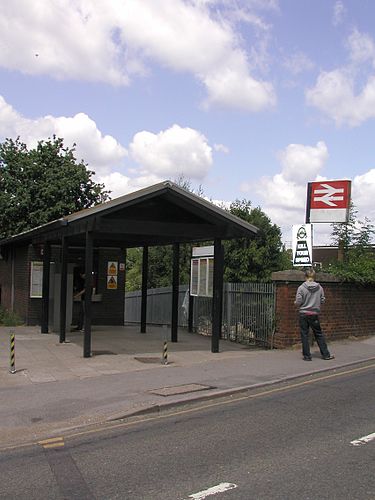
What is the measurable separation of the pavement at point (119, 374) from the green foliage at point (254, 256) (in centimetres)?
892

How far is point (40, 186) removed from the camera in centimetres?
2492

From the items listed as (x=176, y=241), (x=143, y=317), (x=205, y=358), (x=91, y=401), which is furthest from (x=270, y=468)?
(x=143, y=317)

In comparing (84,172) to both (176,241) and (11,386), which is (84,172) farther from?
(11,386)

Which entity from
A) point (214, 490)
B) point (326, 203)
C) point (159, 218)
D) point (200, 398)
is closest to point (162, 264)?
point (326, 203)

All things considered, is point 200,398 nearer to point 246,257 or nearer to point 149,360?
point 149,360

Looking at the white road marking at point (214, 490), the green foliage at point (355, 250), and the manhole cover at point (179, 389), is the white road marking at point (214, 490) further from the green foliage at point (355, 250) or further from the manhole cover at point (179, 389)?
the green foliage at point (355, 250)

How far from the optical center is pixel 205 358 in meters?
12.2

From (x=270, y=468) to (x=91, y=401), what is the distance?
3.50 m

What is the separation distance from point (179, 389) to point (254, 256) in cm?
1608

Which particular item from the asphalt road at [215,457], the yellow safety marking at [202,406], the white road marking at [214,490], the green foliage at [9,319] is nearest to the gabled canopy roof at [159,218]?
the yellow safety marking at [202,406]

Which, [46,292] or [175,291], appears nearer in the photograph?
[175,291]

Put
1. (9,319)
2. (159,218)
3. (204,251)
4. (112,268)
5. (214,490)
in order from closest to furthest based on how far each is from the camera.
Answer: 1. (214,490)
2. (159,218)
3. (204,251)
4. (9,319)
5. (112,268)

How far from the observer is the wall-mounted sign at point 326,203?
51.3ft

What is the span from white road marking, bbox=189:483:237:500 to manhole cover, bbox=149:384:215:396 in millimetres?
3679
